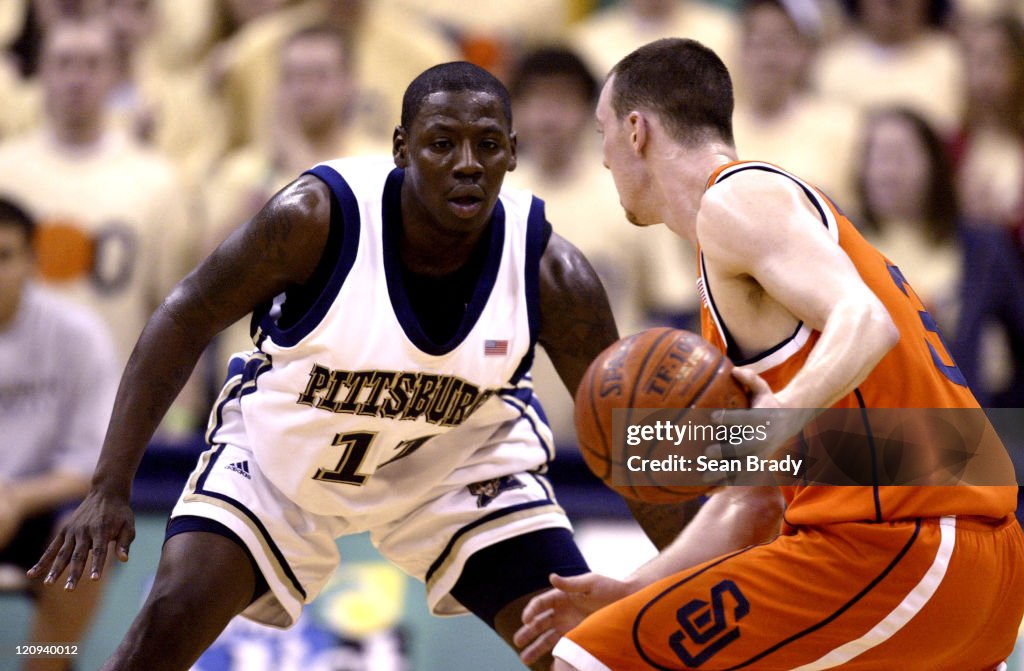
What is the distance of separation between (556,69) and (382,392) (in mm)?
3239

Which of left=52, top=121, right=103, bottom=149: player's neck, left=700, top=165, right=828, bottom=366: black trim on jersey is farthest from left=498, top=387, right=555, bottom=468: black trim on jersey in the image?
left=52, top=121, right=103, bottom=149: player's neck

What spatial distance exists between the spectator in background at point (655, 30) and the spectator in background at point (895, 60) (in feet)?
1.79

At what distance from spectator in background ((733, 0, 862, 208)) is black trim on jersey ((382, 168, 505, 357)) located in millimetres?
3192

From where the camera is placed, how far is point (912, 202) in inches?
257

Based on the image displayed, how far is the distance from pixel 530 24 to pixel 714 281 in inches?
190

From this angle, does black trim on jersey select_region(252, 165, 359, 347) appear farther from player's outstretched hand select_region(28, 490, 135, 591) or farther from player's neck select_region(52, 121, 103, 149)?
player's neck select_region(52, 121, 103, 149)

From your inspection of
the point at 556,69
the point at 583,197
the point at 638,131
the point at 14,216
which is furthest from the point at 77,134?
the point at 638,131

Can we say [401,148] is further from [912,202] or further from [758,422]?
[912,202]

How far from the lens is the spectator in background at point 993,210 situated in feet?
20.6

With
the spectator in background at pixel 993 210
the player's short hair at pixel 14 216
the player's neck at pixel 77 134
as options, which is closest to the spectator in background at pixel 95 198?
the player's neck at pixel 77 134

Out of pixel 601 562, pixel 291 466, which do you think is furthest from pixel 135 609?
pixel 291 466

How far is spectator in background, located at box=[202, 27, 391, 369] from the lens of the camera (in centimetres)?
660

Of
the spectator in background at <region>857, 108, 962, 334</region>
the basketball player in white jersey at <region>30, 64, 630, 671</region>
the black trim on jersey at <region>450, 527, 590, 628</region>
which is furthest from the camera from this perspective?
the spectator in background at <region>857, 108, 962, 334</region>

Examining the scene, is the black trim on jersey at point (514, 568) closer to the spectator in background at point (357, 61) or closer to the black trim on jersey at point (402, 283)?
the black trim on jersey at point (402, 283)
